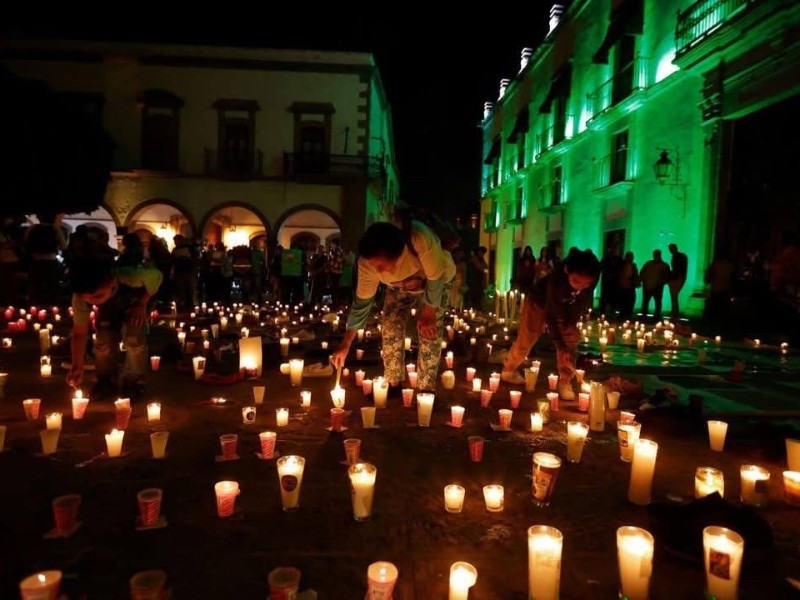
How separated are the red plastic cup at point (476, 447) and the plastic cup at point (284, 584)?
1912mm

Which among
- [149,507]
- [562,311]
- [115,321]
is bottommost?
[149,507]

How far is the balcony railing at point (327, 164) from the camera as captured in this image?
25906 millimetres

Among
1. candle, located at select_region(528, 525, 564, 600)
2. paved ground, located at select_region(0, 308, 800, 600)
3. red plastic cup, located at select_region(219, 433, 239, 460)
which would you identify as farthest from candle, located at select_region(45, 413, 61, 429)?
candle, located at select_region(528, 525, 564, 600)

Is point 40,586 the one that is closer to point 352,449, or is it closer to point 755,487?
point 352,449

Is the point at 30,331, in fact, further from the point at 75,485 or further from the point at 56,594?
the point at 56,594

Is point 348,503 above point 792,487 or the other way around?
the other way around

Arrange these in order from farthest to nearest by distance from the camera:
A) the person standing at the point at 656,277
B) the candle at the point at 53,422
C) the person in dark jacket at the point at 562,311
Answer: the person standing at the point at 656,277
the person in dark jacket at the point at 562,311
the candle at the point at 53,422

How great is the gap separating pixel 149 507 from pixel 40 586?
2.76 ft

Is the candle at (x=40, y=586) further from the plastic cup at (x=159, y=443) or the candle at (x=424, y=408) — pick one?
the candle at (x=424, y=408)

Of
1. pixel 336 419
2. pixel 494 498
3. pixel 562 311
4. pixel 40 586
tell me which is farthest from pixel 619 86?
pixel 40 586

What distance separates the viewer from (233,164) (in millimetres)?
26172

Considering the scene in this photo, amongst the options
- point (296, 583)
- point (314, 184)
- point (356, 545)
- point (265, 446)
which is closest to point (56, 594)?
point (296, 583)

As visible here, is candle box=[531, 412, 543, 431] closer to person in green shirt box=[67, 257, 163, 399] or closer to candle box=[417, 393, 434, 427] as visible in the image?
candle box=[417, 393, 434, 427]

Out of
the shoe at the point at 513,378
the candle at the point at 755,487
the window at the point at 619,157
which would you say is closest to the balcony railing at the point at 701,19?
the window at the point at 619,157
